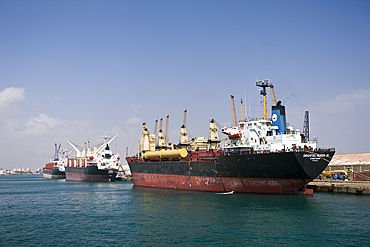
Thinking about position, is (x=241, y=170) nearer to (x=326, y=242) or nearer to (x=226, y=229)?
(x=226, y=229)

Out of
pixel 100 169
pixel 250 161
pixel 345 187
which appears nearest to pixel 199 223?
pixel 250 161

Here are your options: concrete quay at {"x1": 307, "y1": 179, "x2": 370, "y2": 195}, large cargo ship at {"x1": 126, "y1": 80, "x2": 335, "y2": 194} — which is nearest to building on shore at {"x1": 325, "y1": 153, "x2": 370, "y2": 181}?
concrete quay at {"x1": 307, "y1": 179, "x2": 370, "y2": 195}

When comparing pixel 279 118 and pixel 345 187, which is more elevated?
pixel 279 118

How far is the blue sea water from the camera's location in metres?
20.0

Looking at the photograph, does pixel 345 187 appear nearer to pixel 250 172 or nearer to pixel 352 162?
pixel 250 172

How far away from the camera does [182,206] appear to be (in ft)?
105

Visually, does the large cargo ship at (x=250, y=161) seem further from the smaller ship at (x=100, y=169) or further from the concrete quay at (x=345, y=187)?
the smaller ship at (x=100, y=169)

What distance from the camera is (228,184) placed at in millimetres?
39781

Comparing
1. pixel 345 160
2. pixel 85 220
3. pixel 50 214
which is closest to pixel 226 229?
pixel 85 220

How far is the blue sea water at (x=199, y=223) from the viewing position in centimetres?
1998

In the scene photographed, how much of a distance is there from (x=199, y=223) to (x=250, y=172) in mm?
14377

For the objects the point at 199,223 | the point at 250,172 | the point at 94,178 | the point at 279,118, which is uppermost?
the point at 279,118

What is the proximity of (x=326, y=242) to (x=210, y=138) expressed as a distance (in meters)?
34.8

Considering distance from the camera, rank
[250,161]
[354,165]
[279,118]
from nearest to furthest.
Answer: [250,161] < [279,118] < [354,165]
